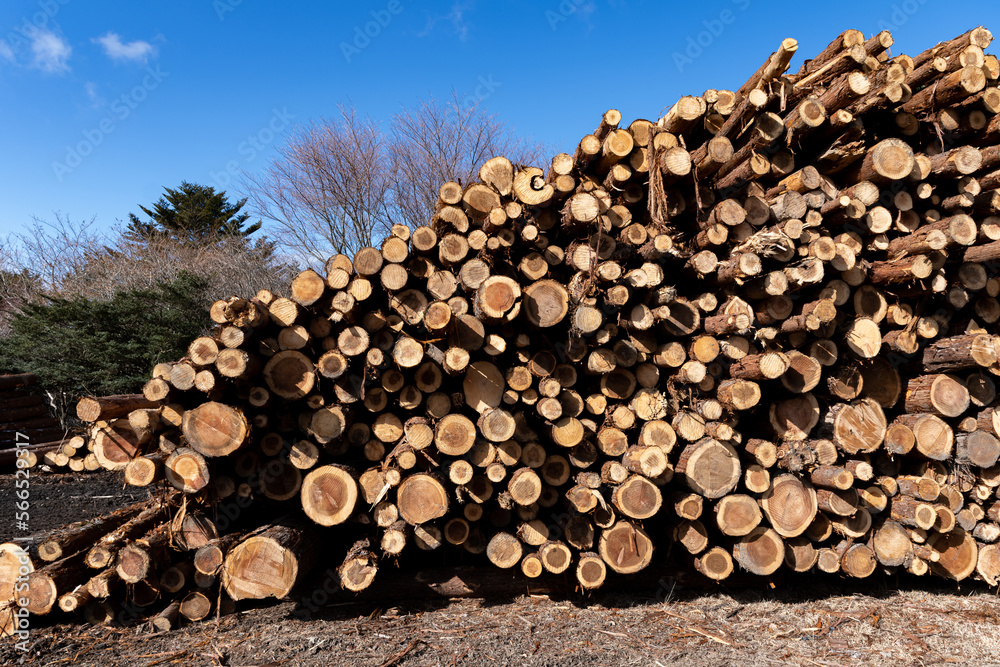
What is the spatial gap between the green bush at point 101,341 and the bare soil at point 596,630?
265 inches

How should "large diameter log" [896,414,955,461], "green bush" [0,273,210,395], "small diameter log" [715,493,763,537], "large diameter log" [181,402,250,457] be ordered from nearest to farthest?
"large diameter log" [181,402,250,457], "small diameter log" [715,493,763,537], "large diameter log" [896,414,955,461], "green bush" [0,273,210,395]

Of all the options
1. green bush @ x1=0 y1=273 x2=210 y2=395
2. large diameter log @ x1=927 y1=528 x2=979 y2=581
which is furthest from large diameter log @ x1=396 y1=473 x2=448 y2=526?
green bush @ x1=0 y1=273 x2=210 y2=395

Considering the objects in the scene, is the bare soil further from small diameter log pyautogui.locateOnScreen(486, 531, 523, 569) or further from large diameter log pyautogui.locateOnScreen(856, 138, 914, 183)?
large diameter log pyautogui.locateOnScreen(856, 138, 914, 183)

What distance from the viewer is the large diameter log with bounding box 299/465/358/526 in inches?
124

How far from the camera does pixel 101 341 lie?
28.8 feet

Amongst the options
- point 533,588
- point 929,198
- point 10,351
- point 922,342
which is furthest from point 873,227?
point 10,351

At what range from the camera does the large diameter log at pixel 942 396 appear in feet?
11.1

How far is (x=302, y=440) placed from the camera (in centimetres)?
331

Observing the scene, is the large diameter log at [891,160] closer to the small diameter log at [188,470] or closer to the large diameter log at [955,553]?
the large diameter log at [955,553]

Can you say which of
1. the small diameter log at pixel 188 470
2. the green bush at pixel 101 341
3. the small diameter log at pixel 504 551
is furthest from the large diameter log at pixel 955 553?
the green bush at pixel 101 341

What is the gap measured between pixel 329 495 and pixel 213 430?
0.75 metres

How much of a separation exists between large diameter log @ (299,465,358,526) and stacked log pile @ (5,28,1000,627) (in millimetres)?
14

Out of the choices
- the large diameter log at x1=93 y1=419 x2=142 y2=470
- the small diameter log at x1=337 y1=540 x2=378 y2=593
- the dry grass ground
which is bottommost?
the dry grass ground

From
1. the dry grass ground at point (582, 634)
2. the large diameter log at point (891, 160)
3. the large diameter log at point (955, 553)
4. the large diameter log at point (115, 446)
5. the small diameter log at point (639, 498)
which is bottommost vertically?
the dry grass ground at point (582, 634)
